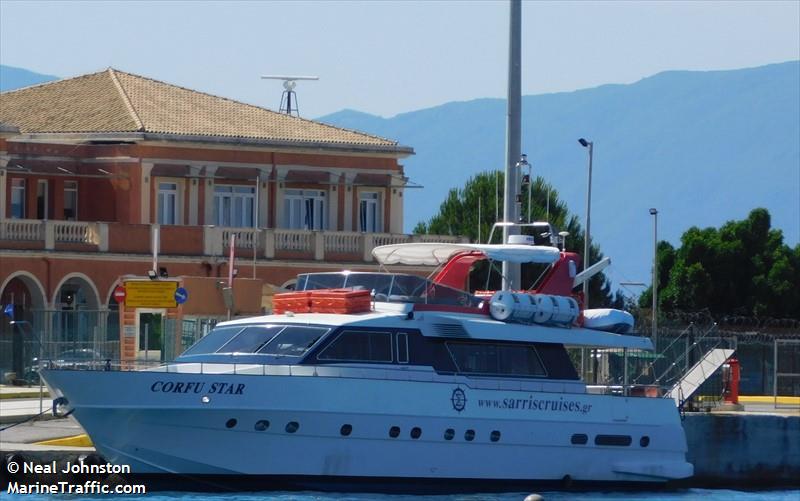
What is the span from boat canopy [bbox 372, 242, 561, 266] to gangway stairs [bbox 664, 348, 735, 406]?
12.9ft

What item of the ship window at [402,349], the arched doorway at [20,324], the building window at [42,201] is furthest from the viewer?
the building window at [42,201]

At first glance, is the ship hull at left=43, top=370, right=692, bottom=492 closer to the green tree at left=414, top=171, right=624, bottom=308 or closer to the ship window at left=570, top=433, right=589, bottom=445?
the ship window at left=570, top=433, right=589, bottom=445

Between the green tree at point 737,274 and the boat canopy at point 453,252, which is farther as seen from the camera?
the green tree at point 737,274

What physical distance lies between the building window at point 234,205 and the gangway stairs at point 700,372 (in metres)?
25.6

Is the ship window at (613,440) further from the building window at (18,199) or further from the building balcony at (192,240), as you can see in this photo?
the building window at (18,199)

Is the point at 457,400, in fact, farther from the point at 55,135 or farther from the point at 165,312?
the point at 55,135

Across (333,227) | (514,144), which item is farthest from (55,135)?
(514,144)

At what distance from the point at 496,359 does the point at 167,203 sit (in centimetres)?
2820

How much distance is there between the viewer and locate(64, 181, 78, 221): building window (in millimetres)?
57500

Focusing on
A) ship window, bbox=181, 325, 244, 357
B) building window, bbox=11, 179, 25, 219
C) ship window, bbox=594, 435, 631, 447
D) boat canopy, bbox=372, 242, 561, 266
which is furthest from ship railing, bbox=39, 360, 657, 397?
building window, bbox=11, 179, 25, 219

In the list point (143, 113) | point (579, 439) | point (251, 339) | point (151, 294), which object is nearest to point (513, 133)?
point (579, 439)

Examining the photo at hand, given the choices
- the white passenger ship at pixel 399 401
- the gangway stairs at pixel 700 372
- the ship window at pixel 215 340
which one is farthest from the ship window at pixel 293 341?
the gangway stairs at pixel 700 372

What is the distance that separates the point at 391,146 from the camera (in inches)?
2366

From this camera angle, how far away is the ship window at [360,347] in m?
28.8
